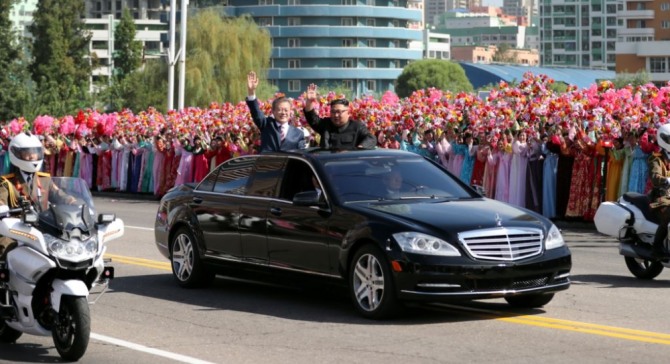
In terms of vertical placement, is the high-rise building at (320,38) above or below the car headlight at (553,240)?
above

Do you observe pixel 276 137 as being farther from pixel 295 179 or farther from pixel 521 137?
pixel 521 137

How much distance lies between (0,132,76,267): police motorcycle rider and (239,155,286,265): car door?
9.34 ft

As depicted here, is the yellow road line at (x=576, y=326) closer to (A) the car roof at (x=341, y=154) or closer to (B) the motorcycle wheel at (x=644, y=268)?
(A) the car roof at (x=341, y=154)

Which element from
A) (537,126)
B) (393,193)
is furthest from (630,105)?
(393,193)

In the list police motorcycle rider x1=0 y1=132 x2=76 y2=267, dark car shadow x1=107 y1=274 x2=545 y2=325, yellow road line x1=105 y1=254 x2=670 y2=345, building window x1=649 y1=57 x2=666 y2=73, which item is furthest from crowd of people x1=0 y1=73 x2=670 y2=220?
building window x1=649 y1=57 x2=666 y2=73

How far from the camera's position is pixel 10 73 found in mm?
89875

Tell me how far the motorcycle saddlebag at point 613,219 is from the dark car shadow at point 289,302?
2.75 meters

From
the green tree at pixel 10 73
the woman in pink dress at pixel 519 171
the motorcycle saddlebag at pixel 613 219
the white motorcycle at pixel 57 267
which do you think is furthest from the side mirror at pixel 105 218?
the green tree at pixel 10 73

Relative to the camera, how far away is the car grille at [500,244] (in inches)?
433

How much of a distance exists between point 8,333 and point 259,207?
10.1ft

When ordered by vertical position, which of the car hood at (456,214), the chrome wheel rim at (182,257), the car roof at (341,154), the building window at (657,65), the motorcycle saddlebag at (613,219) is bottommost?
the chrome wheel rim at (182,257)

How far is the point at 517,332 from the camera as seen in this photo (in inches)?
417

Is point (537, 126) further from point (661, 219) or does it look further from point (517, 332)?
point (517, 332)

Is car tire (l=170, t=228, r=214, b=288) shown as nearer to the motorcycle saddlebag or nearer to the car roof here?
the car roof
